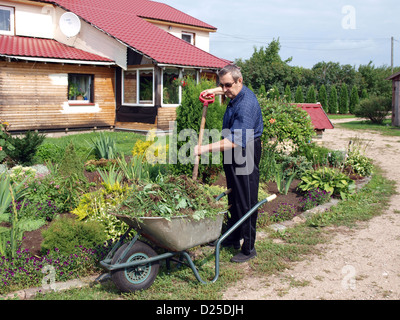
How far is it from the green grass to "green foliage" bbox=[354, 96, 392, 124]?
1871cm

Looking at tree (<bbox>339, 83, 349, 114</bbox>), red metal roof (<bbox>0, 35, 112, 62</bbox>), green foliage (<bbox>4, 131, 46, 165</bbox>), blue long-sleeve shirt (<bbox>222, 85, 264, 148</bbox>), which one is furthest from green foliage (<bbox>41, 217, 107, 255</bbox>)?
tree (<bbox>339, 83, 349, 114</bbox>)

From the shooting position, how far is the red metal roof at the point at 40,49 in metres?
13.7

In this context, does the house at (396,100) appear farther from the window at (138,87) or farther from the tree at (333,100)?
→ the window at (138,87)

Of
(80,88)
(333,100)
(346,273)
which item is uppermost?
(333,100)

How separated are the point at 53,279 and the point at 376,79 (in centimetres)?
3995

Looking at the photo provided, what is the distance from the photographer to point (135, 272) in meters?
3.63

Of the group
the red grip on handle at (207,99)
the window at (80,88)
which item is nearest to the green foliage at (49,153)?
the red grip on handle at (207,99)

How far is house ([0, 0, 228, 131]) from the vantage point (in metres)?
14.5

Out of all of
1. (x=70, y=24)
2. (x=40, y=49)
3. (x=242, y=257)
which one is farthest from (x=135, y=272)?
(x=70, y=24)

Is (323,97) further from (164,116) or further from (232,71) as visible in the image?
(232,71)

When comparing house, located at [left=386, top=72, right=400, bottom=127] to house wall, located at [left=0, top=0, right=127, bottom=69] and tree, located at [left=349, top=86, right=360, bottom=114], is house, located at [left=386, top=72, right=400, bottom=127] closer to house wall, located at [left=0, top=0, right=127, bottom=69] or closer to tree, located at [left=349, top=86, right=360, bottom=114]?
tree, located at [left=349, top=86, right=360, bottom=114]

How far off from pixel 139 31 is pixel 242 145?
15063mm
